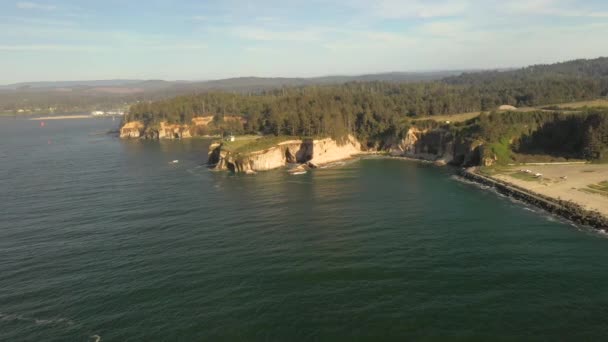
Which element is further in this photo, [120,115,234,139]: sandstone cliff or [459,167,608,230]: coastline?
[120,115,234,139]: sandstone cliff

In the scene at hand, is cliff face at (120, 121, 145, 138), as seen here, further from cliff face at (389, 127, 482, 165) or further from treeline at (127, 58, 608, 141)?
cliff face at (389, 127, 482, 165)

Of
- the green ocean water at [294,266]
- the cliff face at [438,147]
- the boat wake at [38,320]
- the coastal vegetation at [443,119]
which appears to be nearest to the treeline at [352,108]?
the coastal vegetation at [443,119]

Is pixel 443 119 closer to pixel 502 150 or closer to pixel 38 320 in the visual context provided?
pixel 502 150

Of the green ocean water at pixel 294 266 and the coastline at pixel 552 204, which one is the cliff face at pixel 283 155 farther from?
the coastline at pixel 552 204

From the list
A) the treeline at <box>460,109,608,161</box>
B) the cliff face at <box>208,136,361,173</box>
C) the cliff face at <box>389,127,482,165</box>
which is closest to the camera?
the treeline at <box>460,109,608,161</box>

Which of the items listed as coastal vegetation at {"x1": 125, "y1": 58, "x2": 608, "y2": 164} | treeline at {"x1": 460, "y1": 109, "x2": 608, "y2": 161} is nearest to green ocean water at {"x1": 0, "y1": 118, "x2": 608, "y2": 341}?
treeline at {"x1": 460, "y1": 109, "x2": 608, "y2": 161}

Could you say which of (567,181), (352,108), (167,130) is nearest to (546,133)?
(567,181)
